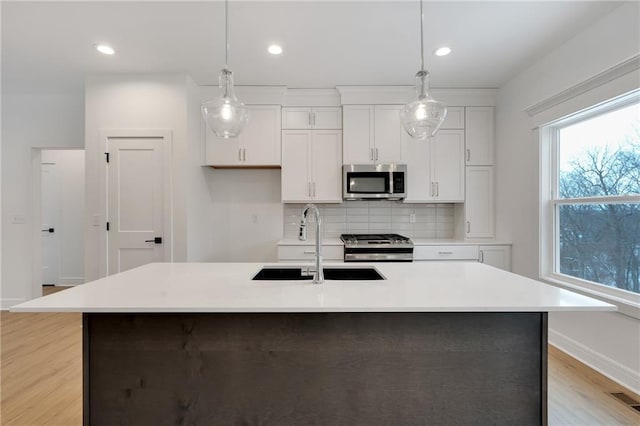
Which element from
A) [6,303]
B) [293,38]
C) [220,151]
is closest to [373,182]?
[293,38]

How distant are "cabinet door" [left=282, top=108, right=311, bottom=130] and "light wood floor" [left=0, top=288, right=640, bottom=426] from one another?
3.06 meters

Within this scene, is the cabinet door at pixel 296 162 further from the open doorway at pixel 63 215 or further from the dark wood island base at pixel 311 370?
the open doorway at pixel 63 215

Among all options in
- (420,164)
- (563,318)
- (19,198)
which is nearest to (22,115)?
(19,198)

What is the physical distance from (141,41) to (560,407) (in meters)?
4.18

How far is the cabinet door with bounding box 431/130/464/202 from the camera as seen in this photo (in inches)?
147

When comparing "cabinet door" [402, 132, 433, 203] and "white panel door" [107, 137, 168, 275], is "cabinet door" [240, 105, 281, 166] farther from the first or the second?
"cabinet door" [402, 132, 433, 203]

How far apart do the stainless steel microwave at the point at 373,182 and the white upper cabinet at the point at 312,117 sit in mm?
582

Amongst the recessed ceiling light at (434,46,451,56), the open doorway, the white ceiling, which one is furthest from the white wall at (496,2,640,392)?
the open doorway

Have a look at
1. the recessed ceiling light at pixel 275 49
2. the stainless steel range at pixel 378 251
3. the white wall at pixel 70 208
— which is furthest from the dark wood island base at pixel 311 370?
the white wall at pixel 70 208

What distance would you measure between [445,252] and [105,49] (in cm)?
397

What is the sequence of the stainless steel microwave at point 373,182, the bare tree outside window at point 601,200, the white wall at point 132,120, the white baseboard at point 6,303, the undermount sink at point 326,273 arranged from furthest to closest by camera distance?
1. the white baseboard at point 6,303
2. the stainless steel microwave at point 373,182
3. the white wall at point 132,120
4. the bare tree outside window at point 601,200
5. the undermount sink at point 326,273

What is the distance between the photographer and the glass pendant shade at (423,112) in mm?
1891

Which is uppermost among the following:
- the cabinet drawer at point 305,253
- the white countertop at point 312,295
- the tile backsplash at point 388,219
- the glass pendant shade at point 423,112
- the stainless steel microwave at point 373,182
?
the glass pendant shade at point 423,112

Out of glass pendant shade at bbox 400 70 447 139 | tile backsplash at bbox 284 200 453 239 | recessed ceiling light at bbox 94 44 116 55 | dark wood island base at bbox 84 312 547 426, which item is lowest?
dark wood island base at bbox 84 312 547 426
